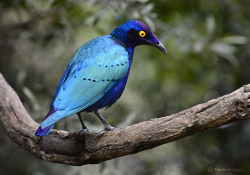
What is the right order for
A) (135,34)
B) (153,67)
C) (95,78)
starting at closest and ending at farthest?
1. (95,78)
2. (135,34)
3. (153,67)

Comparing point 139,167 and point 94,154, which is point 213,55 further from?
point 94,154

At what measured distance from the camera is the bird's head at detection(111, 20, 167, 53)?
17.8ft

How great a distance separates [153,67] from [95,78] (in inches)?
138

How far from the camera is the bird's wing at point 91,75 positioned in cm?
461

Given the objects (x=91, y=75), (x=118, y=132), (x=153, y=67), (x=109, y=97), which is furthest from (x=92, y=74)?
(x=153, y=67)

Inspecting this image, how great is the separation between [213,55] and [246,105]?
4.29 meters

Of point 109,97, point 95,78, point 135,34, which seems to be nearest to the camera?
point 95,78

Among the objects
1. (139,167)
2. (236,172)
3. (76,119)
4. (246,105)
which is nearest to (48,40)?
(76,119)

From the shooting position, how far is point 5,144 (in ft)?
21.8

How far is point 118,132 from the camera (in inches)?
169

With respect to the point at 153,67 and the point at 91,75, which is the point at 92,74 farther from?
the point at 153,67

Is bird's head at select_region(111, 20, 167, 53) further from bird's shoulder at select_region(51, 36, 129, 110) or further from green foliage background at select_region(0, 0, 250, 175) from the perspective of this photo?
green foliage background at select_region(0, 0, 250, 175)

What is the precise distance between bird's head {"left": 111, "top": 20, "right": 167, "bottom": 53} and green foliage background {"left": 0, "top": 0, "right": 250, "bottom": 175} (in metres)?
0.40

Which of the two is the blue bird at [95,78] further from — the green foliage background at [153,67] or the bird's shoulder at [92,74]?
the green foliage background at [153,67]
